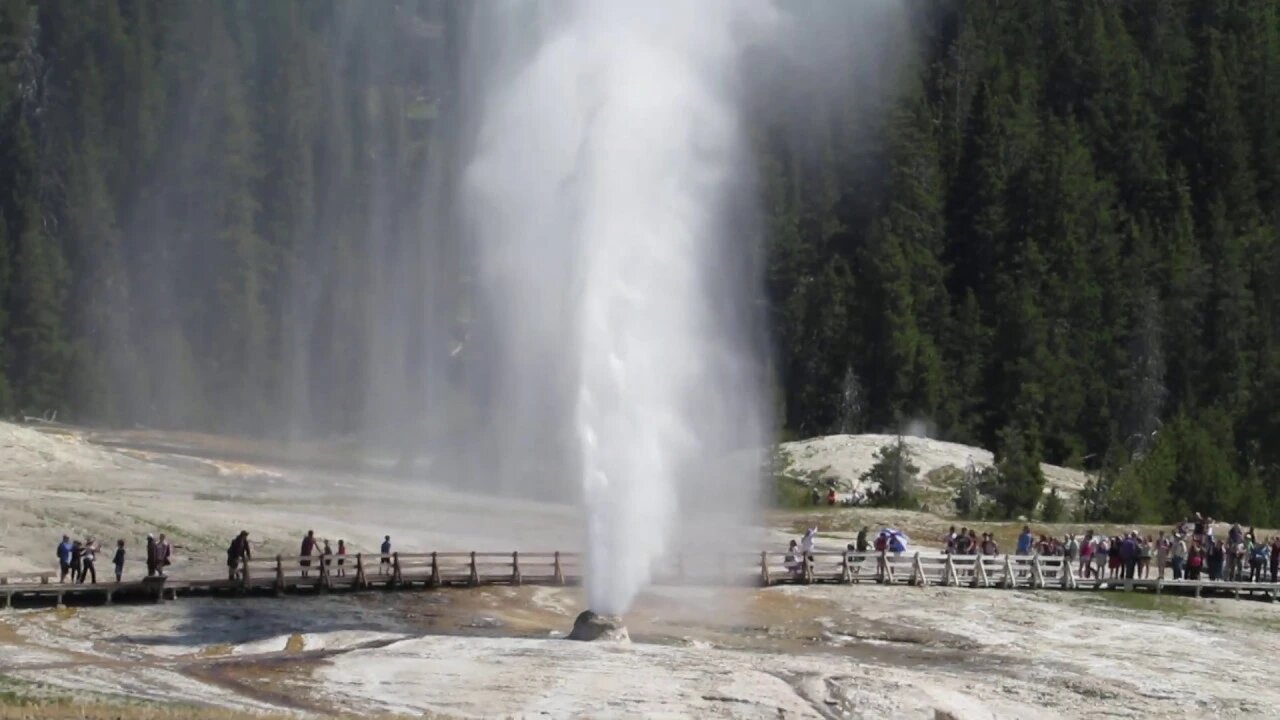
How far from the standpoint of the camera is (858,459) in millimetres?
77250

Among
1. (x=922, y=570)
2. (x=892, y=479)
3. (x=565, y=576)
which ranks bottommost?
(x=565, y=576)

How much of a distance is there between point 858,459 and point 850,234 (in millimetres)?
43917

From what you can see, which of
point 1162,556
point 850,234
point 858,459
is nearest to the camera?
point 1162,556

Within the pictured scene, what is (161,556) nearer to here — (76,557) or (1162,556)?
(76,557)

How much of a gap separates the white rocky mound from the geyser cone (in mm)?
38238

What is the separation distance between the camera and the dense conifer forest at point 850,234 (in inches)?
3996

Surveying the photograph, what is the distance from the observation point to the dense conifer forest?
333 feet

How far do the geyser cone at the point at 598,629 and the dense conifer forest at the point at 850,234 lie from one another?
Result: 37544mm

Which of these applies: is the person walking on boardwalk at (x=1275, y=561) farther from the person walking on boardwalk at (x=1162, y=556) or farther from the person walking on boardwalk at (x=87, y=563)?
the person walking on boardwalk at (x=87, y=563)

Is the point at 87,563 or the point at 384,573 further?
the point at 384,573

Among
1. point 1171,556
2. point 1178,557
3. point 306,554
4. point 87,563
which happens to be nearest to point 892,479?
point 1171,556

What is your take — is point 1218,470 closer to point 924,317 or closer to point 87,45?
point 924,317

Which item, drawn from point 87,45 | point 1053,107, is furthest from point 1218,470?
point 87,45

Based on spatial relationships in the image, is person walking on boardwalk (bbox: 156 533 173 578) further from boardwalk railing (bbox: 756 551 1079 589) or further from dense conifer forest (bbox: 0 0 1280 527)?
dense conifer forest (bbox: 0 0 1280 527)
